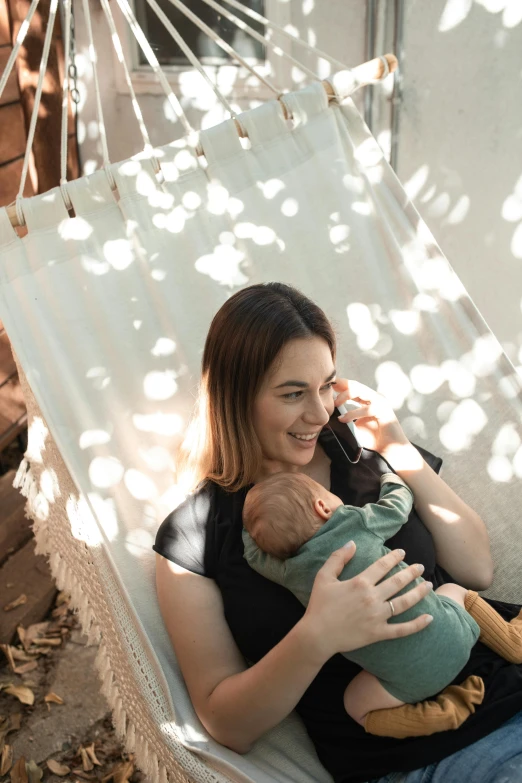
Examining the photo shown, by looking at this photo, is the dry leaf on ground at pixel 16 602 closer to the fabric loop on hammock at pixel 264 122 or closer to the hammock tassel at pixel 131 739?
the hammock tassel at pixel 131 739

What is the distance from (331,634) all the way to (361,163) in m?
→ 1.27

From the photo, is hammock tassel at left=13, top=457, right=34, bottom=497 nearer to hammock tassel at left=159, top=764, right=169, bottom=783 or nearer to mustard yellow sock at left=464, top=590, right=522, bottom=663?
hammock tassel at left=159, top=764, right=169, bottom=783

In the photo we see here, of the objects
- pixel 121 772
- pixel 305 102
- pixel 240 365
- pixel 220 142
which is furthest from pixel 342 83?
pixel 121 772

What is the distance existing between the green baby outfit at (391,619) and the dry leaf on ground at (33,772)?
4.01ft

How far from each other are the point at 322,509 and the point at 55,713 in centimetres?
148

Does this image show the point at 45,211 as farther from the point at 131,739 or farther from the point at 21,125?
the point at 21,125

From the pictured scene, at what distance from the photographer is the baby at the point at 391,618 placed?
1.28m

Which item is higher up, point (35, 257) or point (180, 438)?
point (35, 257)

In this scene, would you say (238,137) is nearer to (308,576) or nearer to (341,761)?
(308,576)

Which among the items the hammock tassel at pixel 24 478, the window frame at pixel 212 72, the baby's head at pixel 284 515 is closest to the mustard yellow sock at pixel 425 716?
the baby's head at pixel 284 515

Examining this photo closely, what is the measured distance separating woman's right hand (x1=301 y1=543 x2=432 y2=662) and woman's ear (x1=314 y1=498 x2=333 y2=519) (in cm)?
7

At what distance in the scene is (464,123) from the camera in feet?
9.11

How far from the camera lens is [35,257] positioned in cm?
177

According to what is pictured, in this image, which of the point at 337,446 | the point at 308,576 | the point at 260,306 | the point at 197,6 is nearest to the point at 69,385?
the point at 260,306
